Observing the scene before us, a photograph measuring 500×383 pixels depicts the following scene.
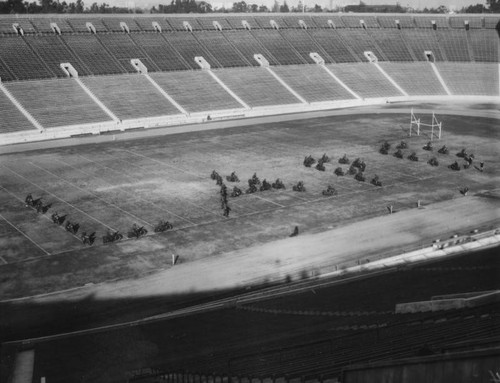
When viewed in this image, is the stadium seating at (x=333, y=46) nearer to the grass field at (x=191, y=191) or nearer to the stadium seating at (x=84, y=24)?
the grass field at (x=191, y=191)

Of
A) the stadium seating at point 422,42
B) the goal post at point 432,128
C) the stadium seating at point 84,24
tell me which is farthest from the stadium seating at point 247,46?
the goal post at point 432,128

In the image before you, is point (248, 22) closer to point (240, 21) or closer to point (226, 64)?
point (240, 21)

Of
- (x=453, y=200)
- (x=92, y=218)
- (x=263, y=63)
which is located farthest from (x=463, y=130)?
(x=92, y=218)

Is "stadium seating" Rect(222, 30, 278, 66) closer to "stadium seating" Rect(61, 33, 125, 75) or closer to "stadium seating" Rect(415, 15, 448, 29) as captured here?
"stadium seating" Rect(61, 33, 125, 75)

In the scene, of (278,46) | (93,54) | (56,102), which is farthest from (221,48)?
(56,102)

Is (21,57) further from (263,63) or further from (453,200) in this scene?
(453,200)
